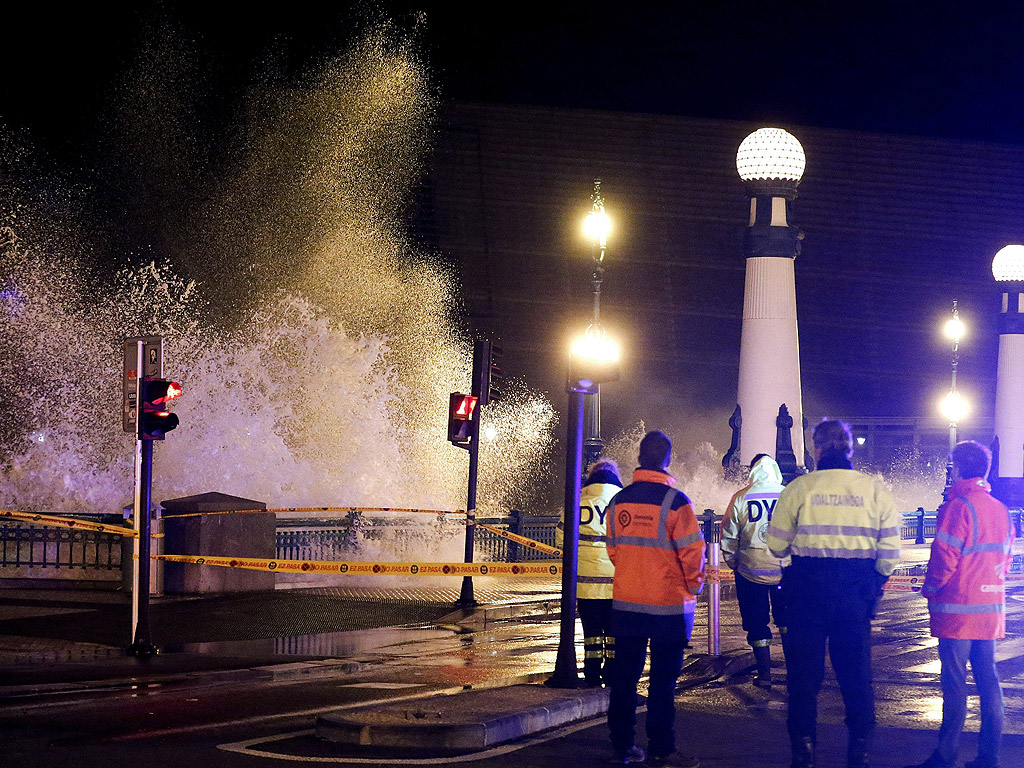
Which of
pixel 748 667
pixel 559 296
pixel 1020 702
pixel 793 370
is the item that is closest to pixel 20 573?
pixel 748 667

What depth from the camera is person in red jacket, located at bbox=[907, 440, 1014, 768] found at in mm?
7668

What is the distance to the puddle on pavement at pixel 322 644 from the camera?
13055 mm

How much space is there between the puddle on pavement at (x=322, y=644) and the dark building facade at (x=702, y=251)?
1421 inches

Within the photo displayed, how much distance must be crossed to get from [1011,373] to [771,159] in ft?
54.9

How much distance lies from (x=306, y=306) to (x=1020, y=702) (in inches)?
1368

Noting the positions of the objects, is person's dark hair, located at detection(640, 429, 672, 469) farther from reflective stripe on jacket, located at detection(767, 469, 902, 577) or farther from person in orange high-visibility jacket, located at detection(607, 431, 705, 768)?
reflective stripe on jacket, located at detection(767, 469, 902, 577)

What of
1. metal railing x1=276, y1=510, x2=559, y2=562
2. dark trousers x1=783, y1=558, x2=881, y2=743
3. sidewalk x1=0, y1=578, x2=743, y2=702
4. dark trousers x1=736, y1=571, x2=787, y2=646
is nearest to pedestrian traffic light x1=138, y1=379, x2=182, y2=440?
sidewalk x1=0, y1=578, x2=743, y2=702

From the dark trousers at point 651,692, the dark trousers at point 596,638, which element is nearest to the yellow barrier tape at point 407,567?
the dark trousers at point 596,638

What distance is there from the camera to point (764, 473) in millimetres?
10891

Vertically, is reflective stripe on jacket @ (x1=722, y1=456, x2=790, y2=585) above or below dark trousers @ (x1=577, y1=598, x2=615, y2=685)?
above

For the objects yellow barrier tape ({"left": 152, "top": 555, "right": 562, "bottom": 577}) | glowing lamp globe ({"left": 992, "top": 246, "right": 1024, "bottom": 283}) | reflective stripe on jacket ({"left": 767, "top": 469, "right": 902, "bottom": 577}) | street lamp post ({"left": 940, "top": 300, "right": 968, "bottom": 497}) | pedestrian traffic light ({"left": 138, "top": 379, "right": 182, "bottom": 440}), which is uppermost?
glowing lamp globe ({"left": 992, "top": 246, "right": 1024, "bottom": 283})

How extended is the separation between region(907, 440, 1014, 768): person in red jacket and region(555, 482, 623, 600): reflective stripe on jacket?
10.3 feet

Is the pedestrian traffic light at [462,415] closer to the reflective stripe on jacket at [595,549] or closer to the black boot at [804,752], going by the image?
the reflective stripe on jacket at [595,549]

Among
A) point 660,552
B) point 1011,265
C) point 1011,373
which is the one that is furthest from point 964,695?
point 1011,373
